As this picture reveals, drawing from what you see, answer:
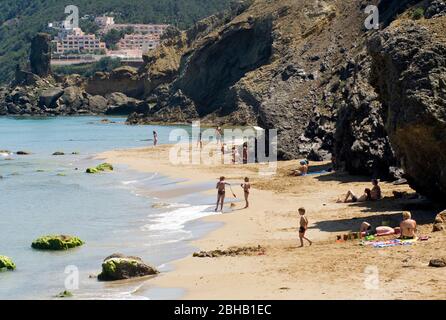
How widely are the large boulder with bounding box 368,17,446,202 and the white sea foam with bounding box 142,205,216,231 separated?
6698 millimetres

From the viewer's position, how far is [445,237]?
676 inches

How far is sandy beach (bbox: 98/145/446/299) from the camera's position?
45.7 feet

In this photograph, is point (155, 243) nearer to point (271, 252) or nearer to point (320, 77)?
point (271, 252)

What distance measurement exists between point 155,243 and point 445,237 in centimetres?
760

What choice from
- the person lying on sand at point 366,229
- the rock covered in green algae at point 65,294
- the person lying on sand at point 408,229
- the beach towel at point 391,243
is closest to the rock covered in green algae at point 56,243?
the rock covered in green algae at point 65,294

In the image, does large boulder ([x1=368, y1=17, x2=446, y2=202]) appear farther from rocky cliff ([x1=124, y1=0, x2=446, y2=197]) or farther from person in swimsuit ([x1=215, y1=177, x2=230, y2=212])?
person in swimsuit ([x1=215, y1=177, x2=230, y2=212])

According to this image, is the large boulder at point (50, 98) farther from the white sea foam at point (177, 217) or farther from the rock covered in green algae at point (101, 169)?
the white sea foam at point (177, 217)

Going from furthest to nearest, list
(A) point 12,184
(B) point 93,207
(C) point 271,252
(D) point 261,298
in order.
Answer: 1. (A) point 12,184
2. (B) point 93,207
3. (C) point 271,252
4. (D) point 261,298

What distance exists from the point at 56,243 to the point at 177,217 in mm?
5288

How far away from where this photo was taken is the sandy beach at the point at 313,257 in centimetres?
1392

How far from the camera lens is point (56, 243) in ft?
71.2

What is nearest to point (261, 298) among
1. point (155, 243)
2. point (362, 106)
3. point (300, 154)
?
point (155, 243)

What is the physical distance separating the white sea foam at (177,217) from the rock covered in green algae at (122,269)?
649 cm

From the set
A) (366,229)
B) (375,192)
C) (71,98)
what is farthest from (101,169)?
(71,98)
